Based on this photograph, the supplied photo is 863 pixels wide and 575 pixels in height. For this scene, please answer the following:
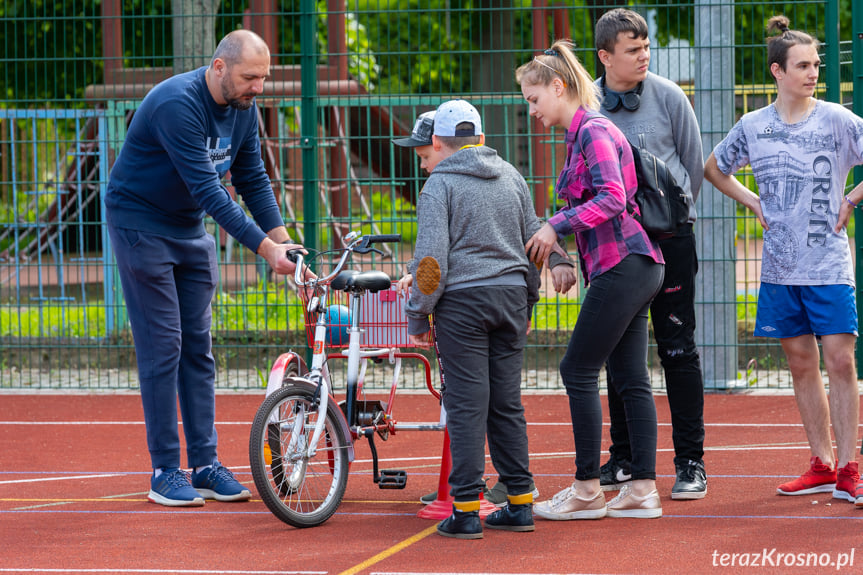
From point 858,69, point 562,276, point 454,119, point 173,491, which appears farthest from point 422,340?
point 858,69

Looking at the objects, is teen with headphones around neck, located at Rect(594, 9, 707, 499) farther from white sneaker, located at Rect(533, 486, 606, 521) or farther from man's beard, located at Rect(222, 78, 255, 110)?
man's beard, located at Rect(222, 78, 255, 110)

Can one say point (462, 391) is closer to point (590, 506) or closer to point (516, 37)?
point (590, 506)

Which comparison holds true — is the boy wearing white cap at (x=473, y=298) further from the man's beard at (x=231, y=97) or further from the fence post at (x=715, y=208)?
the fence post at (x=715, y=208)

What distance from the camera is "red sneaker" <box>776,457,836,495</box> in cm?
526

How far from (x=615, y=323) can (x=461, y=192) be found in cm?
81

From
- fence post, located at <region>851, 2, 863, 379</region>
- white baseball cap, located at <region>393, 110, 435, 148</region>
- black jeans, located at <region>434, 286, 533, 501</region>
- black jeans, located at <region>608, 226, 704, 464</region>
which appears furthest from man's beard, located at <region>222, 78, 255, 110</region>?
fence post, located at <region>851, 2, 863, 379</region>

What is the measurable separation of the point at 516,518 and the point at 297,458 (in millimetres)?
935

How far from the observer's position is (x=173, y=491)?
17.5ft

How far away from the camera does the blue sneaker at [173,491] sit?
530 cm

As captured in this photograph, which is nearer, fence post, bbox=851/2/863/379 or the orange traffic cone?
the orange traffic cone

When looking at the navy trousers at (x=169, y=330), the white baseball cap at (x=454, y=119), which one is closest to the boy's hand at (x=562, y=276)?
the white baseball cap at (x=454, y=119)

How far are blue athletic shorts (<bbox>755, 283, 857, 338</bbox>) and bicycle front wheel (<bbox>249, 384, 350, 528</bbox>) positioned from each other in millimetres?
1967

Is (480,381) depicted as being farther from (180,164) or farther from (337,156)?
(337,156)

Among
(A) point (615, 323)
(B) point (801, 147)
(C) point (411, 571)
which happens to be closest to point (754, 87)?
(B) point (801, 147)
